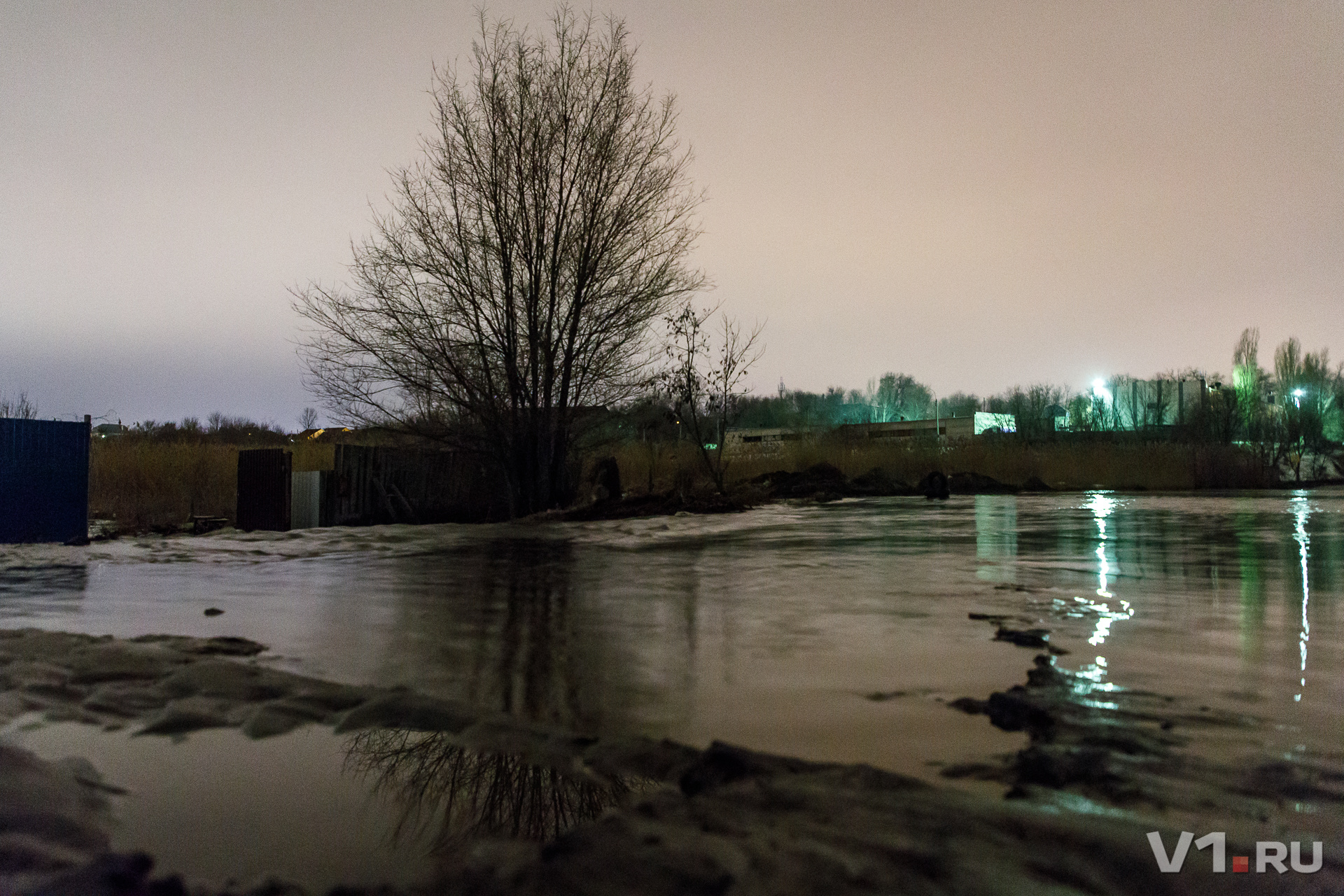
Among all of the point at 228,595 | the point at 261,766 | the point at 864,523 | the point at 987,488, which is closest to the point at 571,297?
the point at 864,523

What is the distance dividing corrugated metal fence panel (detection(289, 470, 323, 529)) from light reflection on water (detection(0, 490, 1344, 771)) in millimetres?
4101

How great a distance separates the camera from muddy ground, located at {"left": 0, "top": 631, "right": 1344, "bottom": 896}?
151 centimetres

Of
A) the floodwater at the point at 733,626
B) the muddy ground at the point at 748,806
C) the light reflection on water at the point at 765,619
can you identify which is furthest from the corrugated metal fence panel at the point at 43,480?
the muddy ground at the point at 748,806

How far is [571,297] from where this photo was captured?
1401 cm

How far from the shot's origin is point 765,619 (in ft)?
14.0

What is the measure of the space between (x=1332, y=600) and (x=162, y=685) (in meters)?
5.74

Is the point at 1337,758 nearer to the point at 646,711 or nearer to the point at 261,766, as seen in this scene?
the point at 646,711

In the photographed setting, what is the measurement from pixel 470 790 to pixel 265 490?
12.4m

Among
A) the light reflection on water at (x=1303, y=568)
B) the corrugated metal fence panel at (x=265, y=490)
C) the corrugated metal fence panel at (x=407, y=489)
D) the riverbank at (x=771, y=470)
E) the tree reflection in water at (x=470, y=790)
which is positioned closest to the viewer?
the tree reflection in water at (x=470, y=790)

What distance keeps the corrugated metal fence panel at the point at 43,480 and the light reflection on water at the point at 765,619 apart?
106 centimetres

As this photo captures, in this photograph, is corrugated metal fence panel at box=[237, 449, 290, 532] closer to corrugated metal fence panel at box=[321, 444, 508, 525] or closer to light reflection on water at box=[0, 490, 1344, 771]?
corrugated metal fence panel at box=[321, 444, 508, 525]

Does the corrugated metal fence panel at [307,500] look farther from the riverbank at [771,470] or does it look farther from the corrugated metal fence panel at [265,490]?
the riverbank at [771,470]

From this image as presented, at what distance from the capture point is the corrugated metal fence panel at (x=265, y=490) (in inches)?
505

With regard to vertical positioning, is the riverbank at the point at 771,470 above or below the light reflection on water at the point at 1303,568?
above
